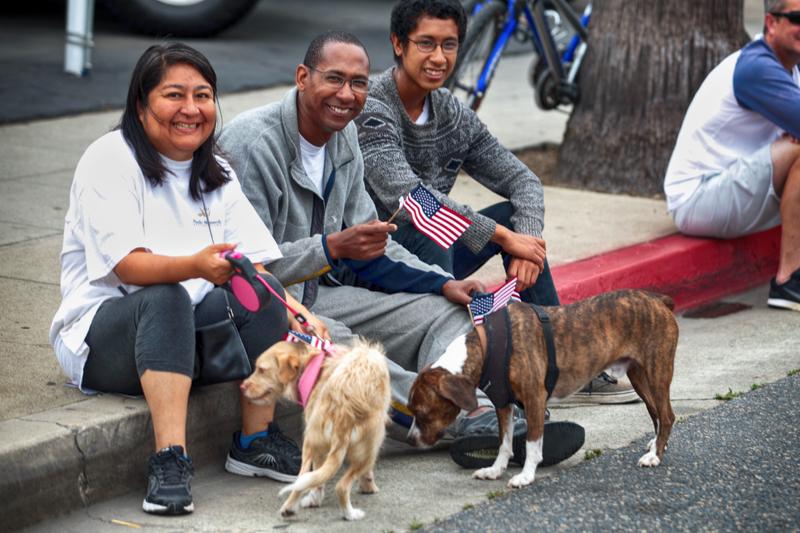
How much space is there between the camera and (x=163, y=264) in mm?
3834

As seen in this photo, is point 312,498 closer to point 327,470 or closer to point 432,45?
point 327,470

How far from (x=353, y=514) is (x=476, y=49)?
5461 millimetres

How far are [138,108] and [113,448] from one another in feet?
3.62

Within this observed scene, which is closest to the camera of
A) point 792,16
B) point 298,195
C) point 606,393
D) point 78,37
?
point 298,195

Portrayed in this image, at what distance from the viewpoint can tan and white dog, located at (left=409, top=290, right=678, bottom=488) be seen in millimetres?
4105

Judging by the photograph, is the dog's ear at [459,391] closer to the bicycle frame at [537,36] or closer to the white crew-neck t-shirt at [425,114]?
the white crew-neck t-shirt at [425,114]

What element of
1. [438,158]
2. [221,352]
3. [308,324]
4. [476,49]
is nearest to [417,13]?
[438,158]

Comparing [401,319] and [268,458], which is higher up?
[401,319]

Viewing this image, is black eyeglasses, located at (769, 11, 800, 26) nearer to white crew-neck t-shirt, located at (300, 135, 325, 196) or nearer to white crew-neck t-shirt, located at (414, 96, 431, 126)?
white crew-neck t-shirt, located at (414, 96, 431, 126)

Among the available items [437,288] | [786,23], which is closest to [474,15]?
[786,23]

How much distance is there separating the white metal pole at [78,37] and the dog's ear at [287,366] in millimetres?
5817

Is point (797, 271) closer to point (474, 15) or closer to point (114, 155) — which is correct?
point (474, 15)

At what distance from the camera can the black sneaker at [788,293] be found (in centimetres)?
648

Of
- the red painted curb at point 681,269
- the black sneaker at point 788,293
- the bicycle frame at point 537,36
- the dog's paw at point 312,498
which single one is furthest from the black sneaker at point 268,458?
the bicycle frame at point 537,36
